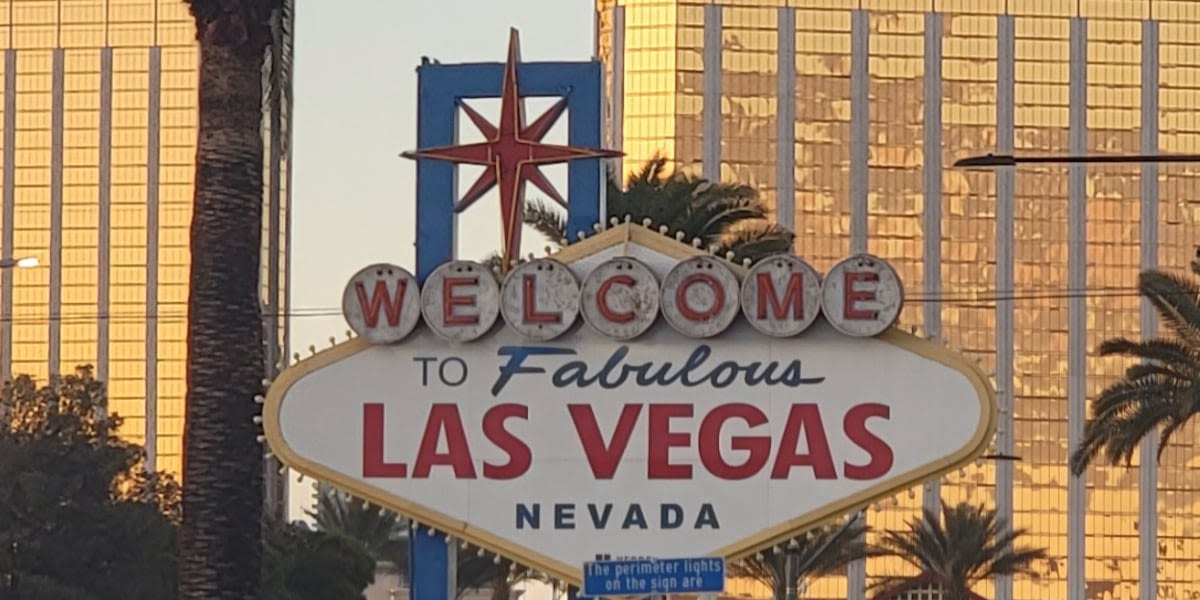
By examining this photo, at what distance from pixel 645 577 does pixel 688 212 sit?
26369mm

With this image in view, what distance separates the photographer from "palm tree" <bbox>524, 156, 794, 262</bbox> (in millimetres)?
48344

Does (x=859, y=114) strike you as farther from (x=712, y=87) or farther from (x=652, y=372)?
(x=652, y=372)

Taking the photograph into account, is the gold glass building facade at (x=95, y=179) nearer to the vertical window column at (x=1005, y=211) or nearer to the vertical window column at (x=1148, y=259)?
the vertical window column at (x=1005, y=211)

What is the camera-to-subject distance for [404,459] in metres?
28.3

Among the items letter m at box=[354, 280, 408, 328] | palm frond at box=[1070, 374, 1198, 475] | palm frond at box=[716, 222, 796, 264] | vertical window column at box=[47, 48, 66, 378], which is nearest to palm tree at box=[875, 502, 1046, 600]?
palm frond at box=[716, 222, 796, 264]

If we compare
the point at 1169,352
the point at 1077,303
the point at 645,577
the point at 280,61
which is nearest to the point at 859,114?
the point at 1077,303

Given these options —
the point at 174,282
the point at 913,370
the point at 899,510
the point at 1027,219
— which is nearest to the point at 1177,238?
the point at 1027,219

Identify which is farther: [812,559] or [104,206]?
[104,206]

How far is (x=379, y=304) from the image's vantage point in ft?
93.1

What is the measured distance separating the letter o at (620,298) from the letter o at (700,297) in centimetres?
18

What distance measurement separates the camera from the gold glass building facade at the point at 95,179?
494 feet

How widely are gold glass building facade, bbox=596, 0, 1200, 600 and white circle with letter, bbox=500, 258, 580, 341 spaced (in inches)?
4587

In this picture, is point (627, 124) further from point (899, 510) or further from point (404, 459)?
point (404, 459)

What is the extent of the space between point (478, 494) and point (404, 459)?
0.91 meters
